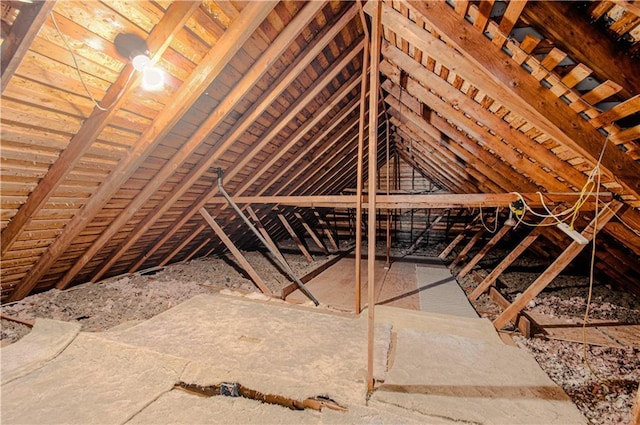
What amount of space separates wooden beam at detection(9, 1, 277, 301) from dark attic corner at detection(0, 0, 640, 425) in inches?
0.8

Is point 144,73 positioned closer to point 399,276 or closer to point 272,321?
point 272,321

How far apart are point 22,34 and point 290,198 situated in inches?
122

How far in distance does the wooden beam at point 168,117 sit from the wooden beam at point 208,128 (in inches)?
14.8

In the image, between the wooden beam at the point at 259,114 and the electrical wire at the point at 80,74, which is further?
the wooden beam at the point at 259,114

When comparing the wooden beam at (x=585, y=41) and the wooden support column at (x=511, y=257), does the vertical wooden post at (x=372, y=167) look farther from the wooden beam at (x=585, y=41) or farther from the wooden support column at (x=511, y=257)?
the wooden support column at (x=511, y=257)

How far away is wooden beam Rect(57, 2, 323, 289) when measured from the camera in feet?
7.16

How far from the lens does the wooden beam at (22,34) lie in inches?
55.4

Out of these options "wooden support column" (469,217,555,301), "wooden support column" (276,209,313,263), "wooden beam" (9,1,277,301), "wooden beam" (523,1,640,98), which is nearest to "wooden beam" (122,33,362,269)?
"wooden beam" (9,1,277,301)

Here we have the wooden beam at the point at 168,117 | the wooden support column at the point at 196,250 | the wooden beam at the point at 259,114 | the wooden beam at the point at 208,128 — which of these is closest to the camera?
the wooden beam at the point at 168,117

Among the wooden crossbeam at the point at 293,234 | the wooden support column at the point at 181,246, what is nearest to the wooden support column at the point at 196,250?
the wooden support column at the point at 181,246

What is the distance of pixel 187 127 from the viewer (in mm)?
2826

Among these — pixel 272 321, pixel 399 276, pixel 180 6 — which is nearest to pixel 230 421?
pixel 272 321

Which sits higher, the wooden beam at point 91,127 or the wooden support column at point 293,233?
the wooden beam at point 91,127

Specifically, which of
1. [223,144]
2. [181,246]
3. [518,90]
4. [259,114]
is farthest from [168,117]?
[181,246]
